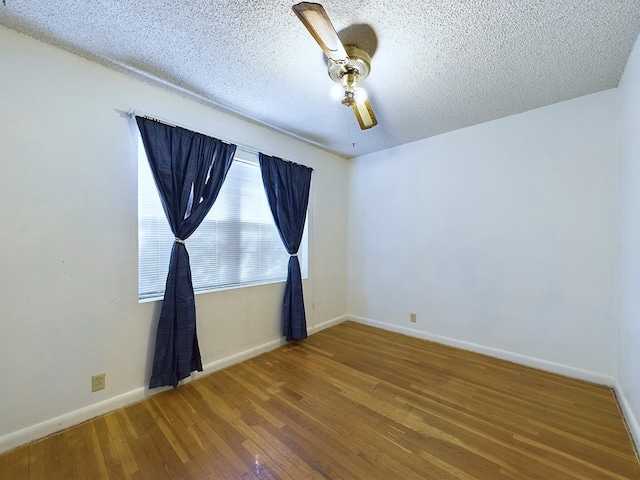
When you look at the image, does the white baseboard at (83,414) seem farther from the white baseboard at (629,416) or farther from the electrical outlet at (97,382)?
the white baseboard at (629,416)

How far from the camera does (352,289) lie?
12.5 feet

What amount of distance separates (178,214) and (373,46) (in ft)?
6.11

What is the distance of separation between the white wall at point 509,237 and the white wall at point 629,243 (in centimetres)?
16

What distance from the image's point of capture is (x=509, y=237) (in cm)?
255

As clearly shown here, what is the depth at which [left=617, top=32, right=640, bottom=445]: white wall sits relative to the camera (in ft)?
5.18

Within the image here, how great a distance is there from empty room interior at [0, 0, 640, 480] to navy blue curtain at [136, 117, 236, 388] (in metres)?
0.03

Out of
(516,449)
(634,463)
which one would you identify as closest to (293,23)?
(516,449)

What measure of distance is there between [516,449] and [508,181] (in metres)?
2.23

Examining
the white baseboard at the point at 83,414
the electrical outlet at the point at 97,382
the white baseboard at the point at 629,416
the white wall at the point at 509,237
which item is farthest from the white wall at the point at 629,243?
the electrical outlet at the point at 97,382

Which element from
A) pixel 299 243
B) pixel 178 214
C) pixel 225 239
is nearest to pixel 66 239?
pixel 178 214

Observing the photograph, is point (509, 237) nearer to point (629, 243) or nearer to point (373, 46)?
point (629, 243)

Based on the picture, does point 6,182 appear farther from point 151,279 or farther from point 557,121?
point 557,121

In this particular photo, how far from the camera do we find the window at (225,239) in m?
2.05

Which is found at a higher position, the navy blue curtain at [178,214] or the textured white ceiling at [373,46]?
the textured white ceiling at [373,46]
